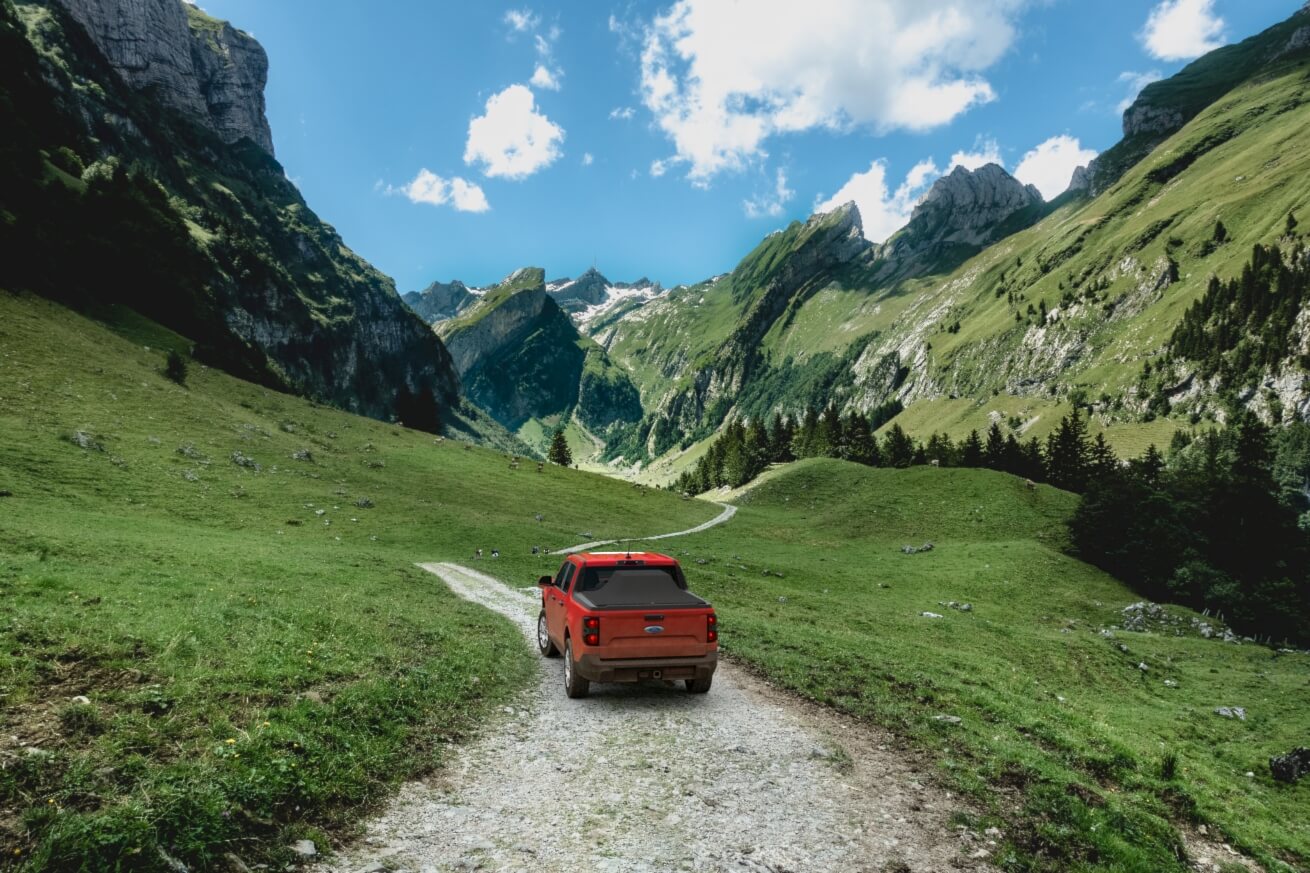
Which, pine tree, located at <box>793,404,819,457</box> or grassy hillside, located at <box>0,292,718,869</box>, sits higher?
pine tree, located at <box>793,404,819,457</box>

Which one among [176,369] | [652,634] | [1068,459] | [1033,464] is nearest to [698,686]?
[652,634]

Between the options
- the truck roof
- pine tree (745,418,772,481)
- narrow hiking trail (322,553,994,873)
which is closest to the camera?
narrow hiking trail (322,553,994,873)

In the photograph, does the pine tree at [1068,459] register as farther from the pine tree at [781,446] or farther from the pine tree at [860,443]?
the pine tree at [781,446]

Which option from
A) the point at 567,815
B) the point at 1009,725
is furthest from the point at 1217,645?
the point at 567,815

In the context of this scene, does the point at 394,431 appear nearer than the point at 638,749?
Result: No

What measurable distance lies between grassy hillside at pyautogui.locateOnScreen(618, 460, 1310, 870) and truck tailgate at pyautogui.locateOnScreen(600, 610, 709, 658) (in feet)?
14.2

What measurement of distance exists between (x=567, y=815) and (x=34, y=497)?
41.6 meters

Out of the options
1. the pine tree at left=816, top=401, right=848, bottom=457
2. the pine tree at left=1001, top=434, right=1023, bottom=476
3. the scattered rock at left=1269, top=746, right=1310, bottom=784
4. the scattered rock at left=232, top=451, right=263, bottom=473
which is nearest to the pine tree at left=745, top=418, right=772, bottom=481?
the pine tree at left=816, top=401, right=848, bottom=457

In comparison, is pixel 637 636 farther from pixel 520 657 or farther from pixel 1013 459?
pixel 1013 459

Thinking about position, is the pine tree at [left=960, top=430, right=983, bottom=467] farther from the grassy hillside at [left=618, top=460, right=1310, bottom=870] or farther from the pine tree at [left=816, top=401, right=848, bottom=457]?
the grassy hillside at [left=618, top=460, right=1310, bottom=870]

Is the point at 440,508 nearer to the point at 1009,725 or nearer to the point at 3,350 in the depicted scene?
the point at 3,350

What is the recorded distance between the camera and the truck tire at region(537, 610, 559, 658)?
1970 centimetres

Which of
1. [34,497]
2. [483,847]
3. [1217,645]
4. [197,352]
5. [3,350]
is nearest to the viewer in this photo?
[483,847]

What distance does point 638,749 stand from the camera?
484 inches
